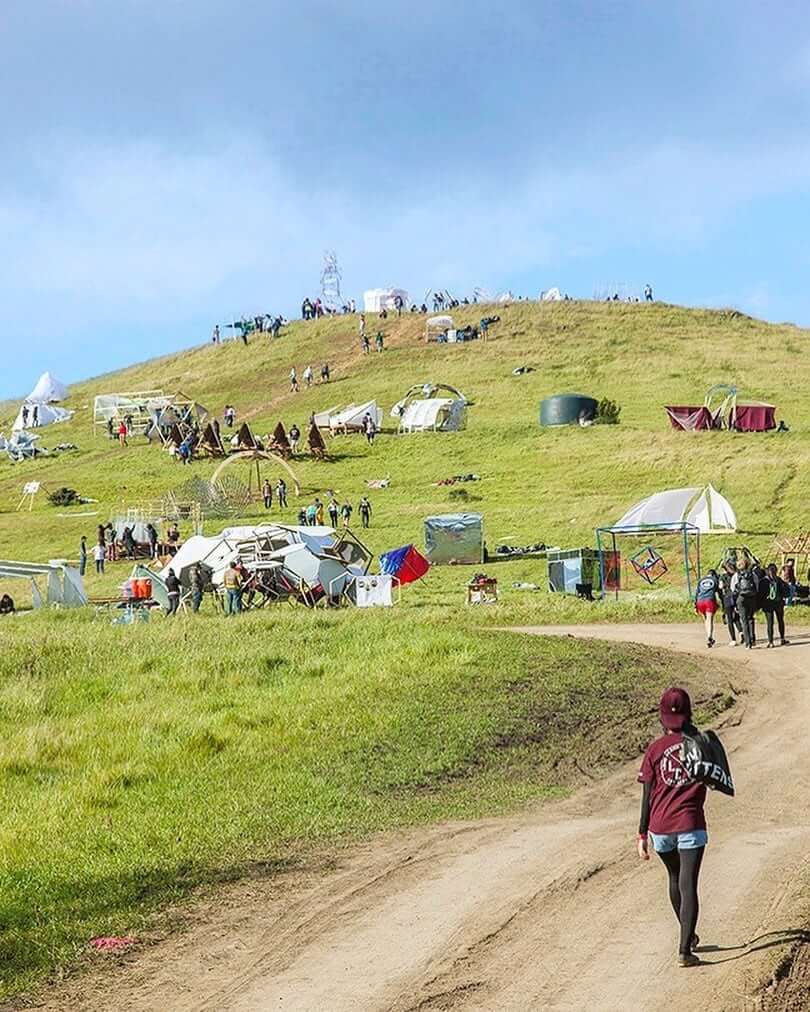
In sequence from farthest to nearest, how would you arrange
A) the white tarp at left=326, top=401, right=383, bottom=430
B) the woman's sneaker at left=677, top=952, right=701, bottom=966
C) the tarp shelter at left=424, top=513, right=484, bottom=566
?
1. the white tarp at left=326, top=401, right=383, bottom=430
2. the tarp shelter at left=424, top=513, right=484, bottom=566
3. the woman's sneaker at left=677, top=952, right=701, bottom=966

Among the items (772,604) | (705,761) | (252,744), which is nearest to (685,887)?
(705,761)

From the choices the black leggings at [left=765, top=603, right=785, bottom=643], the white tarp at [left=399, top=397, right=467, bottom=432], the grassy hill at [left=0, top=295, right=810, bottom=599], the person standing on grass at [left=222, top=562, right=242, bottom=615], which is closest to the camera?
the black leggings at [left=765, top=603, right=785, bottom=643]

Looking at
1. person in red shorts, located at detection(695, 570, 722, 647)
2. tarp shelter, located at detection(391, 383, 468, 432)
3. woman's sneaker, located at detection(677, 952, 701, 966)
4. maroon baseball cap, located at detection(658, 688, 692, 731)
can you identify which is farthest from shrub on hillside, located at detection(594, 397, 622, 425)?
woman's sneaker, located at detection(677, 952, 701, 966)

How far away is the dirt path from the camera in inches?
313

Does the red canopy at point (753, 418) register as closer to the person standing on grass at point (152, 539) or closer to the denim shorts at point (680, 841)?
the person standing on grass at point (152, 539)

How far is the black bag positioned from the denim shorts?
0.33 meters

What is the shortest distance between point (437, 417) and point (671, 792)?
71.4m

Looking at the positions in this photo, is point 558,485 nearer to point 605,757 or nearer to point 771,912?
point 605,757

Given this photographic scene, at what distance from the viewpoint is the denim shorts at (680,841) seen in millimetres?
8453

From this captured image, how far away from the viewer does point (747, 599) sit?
2522cm

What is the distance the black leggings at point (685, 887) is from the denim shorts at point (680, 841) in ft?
0.10

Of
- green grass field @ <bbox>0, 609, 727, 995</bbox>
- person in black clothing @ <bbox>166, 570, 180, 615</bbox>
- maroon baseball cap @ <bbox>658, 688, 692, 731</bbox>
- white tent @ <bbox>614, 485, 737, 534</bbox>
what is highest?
white tent @ <bbox>614, 485, 737, 534</bbox>

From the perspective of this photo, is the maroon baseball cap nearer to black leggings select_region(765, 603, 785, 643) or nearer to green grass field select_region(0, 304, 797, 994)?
green grass field select_region(0, 304, 797, 994)

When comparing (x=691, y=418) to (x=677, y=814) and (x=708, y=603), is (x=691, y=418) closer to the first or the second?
(x=708, y=603)
